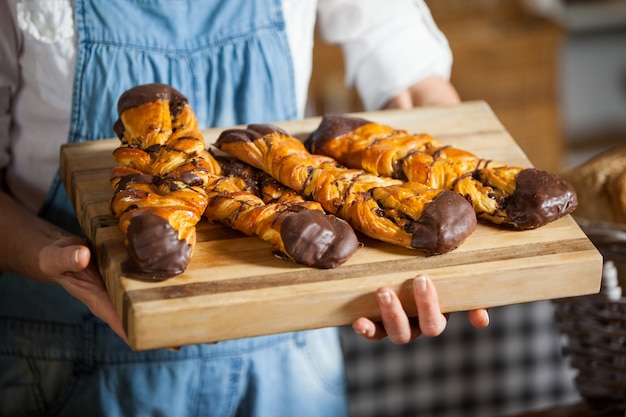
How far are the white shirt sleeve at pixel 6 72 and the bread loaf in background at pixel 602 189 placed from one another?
1.03 meters

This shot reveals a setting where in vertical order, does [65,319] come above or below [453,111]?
below

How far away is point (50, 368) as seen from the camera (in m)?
1.67

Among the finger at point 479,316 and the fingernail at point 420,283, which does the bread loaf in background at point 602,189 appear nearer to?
the finger at point 479,316

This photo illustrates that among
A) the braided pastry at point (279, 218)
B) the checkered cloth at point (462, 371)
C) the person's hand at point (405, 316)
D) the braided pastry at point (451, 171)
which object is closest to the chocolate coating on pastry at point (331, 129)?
the braided pastry at point (451, 171)

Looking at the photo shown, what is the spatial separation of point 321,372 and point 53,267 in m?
0.66

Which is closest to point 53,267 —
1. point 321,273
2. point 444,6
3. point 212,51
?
point 321,273

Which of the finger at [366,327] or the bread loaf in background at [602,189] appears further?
the bread loaf in background at [602,189]

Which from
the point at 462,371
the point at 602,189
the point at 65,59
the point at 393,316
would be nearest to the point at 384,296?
the point at 393,316

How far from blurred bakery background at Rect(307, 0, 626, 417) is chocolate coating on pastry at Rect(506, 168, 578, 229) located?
226mm

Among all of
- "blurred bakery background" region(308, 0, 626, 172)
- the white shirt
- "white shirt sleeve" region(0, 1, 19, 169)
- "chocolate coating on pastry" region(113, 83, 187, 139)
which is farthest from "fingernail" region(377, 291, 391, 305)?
"blurred bakery background" region(308, 0, 626, 172)

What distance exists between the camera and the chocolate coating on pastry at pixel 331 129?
1.45 metres

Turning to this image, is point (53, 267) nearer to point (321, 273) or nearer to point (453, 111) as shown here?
point (321, 273)

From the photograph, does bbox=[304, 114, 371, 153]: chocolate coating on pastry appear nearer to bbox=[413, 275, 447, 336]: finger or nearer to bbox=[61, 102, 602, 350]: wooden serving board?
bbox=[61, 102, 602, 350]: wooden serving board

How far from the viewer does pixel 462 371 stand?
8.39 feet
